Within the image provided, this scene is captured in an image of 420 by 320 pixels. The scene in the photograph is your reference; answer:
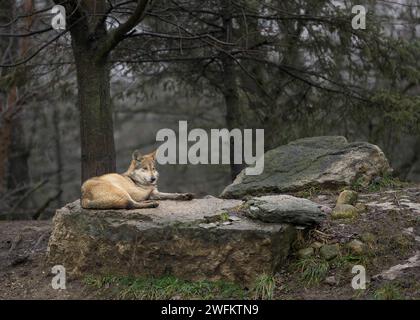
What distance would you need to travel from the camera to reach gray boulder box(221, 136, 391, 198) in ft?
30.6

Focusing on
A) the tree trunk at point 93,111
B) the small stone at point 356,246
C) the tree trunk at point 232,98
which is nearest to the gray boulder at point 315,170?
the small stone at point 356,246

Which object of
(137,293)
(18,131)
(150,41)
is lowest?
(137,293)

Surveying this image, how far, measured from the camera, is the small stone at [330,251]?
720 cm

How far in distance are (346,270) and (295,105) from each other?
7177 millimetres

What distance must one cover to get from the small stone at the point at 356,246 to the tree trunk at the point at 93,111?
439cm

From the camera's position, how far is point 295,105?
13.6m

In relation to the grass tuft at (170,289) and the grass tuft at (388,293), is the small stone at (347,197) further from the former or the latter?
the grass tuft at (170,289)

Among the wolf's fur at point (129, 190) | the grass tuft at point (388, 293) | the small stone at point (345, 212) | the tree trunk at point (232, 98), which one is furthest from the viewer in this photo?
the tree trunk at point (232, 98)

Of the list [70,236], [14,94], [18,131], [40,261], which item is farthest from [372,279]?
[18,131]

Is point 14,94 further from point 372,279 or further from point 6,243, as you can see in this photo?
point 372,279

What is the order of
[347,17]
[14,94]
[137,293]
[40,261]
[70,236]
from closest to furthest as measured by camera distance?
[137,293] → [70,236] → [40,261] → [347,17] → [14,94]

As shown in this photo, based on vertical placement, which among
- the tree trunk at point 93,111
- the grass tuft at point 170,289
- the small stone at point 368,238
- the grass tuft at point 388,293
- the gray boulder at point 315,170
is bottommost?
the grass tuft at point 170,289

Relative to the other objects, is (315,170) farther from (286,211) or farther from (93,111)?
(93,111)

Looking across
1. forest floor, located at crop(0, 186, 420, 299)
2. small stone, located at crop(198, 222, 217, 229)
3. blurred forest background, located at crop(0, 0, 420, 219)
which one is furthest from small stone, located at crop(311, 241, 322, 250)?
blurred forest background, located at crop(0, 0, 420, 219)
